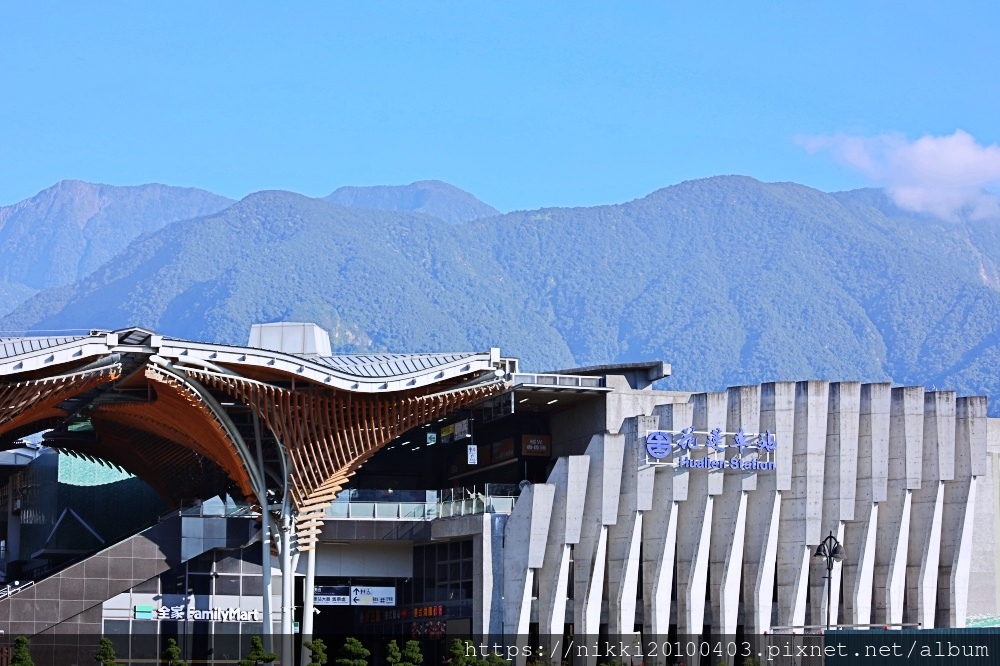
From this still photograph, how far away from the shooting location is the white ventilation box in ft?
225

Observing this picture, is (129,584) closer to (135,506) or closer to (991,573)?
(135,506)

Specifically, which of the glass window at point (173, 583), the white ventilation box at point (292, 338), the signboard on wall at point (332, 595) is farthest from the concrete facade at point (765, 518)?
the white ventilation box at point (292, 338)

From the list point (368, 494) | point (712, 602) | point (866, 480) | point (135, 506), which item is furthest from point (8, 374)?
point (135, 506)

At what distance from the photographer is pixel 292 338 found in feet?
227

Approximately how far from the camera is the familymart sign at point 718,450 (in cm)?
5934

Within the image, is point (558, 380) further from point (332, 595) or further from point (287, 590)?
point (287, 590)

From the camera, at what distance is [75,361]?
49438mm

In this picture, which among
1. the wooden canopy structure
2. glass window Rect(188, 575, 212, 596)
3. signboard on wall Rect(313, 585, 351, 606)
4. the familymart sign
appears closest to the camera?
the wooden canopy structure

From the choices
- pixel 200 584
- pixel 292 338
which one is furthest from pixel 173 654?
pixel 292 338

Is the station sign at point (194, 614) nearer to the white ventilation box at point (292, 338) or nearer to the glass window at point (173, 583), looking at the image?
the glass window at point (173, 583)

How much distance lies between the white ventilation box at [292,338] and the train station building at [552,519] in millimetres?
7052

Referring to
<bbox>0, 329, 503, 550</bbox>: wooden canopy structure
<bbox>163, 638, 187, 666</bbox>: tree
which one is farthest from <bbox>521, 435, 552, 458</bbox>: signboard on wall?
<bbox>163, 638, 187, 666</bbox>: tree

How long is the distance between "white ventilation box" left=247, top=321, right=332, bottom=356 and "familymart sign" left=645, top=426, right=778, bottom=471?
17472 mm

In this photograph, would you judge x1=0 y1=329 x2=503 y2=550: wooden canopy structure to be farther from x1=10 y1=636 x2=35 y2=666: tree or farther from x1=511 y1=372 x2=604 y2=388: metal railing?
x1=10 y1=636 x2=35 y2=666: tree
